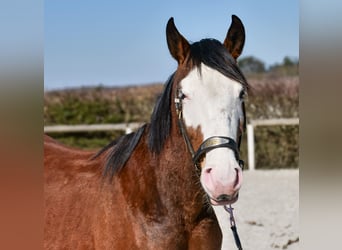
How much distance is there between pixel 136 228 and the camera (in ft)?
6.74

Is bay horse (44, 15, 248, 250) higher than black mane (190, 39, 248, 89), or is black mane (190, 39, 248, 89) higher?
black mane (190, 39, 248, 89)

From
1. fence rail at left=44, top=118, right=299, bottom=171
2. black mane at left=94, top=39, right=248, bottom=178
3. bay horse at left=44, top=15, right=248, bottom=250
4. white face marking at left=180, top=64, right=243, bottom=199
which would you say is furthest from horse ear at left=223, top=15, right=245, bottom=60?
fence rail at left=44, top=118, right=299, bottom=171

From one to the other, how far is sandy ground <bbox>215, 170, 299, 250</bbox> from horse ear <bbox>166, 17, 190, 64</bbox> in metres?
2.40

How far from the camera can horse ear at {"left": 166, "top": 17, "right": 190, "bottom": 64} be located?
82.7 inches

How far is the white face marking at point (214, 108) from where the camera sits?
1.75m

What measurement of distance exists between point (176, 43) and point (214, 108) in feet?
1.44

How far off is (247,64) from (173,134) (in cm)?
1529

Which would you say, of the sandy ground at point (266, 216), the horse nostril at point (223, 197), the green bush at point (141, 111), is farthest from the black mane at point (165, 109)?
the green bush at point (141, 111)

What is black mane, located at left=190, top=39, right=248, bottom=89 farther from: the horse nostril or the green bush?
the green bush

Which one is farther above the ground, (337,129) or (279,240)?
(337,129)

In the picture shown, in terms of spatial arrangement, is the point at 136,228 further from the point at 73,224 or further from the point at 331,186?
the point at 331,186

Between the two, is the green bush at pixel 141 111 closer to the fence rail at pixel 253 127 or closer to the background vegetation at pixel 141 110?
the background vegetation at pixel 141 110

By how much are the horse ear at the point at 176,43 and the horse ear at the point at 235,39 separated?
192 millimetres

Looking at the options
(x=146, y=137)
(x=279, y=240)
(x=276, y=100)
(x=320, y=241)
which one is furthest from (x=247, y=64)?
(x=320, y=241)
